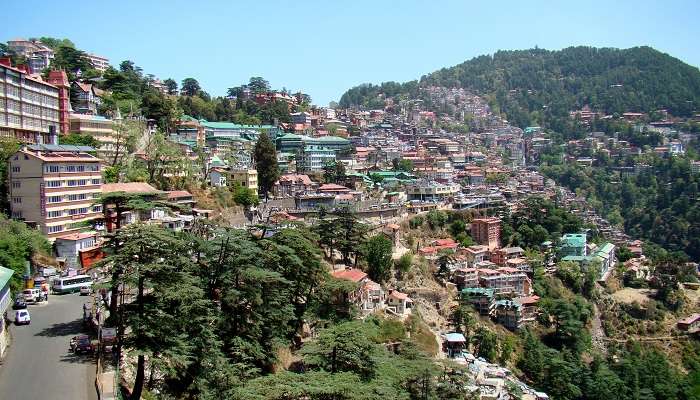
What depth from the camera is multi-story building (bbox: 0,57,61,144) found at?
28984 mm

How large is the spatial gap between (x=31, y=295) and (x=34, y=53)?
42.2 meters

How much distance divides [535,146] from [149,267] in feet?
348

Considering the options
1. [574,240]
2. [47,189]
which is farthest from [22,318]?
[574,240]

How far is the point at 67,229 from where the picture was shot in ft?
79.9

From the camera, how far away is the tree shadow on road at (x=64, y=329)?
607 inches

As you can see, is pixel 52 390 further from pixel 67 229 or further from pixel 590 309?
pixel 590 309

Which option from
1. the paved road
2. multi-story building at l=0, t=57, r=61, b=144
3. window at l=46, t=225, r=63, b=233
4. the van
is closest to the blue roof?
window at l=46, t=225, r=63, b=233

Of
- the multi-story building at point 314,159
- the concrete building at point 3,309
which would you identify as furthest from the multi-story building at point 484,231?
the concrete building at point 3,309

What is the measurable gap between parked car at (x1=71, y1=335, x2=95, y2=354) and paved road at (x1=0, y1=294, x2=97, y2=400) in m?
0.18

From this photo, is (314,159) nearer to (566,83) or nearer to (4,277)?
(4,277)

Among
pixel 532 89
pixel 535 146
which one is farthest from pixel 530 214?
pixel 532 89

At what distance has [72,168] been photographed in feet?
82.4

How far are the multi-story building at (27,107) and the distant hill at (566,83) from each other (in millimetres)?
102604

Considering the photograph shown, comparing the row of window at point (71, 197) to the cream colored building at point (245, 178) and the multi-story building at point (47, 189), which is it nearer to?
the multi-story building at point (47, 189)
